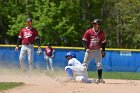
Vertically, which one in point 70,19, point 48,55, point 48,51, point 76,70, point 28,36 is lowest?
point 48,55

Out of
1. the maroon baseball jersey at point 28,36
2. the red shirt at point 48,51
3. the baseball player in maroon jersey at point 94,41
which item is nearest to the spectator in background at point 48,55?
the red shirt at point 48,51

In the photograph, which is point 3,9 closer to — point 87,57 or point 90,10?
point 90,10

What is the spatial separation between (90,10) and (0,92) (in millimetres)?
37617

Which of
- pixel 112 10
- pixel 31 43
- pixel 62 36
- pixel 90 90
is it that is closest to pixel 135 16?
pixel 112 10

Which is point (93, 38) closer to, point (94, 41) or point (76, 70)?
point (94, 41)

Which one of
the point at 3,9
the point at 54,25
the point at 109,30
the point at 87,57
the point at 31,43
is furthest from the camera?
the point at 109,30

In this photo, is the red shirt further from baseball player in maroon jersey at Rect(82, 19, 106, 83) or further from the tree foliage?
the tree foliage

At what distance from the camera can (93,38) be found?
48.9ft

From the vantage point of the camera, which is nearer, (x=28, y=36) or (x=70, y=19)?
(x=28, y=36)

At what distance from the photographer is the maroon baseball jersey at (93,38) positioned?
1485cm

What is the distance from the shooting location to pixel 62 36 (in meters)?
44.0

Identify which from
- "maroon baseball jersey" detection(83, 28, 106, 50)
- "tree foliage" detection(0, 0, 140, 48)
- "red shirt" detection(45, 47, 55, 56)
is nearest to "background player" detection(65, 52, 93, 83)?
"maroon baseball jersey" detection(83, 28, 106, 50)

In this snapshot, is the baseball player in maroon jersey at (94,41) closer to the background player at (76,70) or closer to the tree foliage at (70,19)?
the background player at (76,70)

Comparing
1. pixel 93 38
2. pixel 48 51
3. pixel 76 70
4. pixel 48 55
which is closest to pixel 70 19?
pixel 48 51
